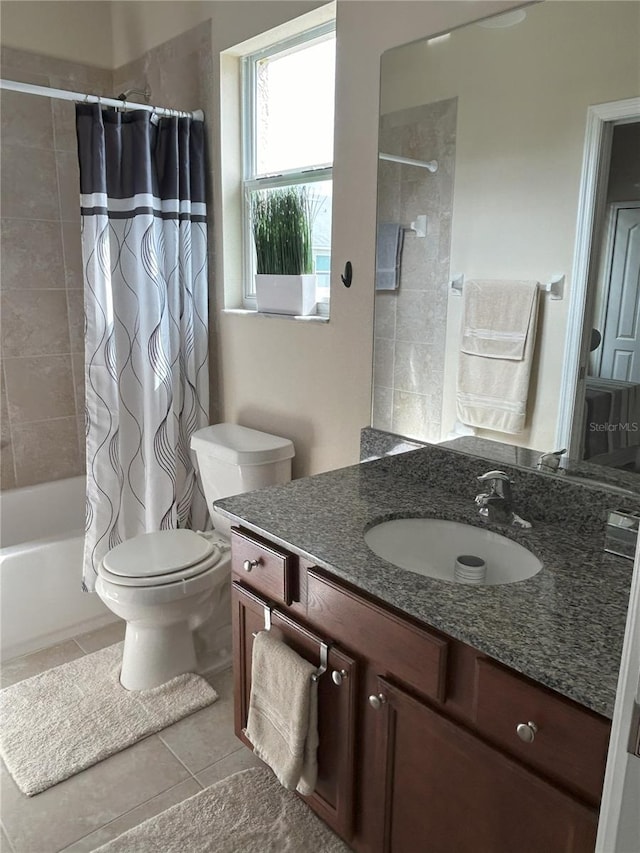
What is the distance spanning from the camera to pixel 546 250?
5.19 feet

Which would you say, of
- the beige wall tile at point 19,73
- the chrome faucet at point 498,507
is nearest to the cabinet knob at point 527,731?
the chrome faucet at point 498,507

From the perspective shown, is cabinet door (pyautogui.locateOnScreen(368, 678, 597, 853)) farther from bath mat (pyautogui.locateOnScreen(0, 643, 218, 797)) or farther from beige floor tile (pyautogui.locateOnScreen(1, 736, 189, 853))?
bath mat (pyautogui.locateOnScreen(0, 643, 218, 797))

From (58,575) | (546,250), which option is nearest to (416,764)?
(546,250)

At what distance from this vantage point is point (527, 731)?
3.54 ft

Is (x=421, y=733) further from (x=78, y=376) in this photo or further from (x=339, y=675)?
(x=78, y=376)

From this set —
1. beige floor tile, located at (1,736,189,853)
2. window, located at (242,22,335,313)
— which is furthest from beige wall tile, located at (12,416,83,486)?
beige floor tile, located at (1,736,189,853)

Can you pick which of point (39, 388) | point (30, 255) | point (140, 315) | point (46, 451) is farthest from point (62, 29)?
point (46, 451)

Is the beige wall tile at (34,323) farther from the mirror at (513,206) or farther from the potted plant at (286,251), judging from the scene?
the mirror at (513,206)

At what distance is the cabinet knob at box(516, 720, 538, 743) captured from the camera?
1.08m

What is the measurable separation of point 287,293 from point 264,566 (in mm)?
1103

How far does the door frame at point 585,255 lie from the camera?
1.45m

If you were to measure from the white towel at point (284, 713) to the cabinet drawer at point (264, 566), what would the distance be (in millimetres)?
125

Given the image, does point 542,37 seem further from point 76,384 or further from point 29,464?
point 29,464

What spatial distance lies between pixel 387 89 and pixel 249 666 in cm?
167
